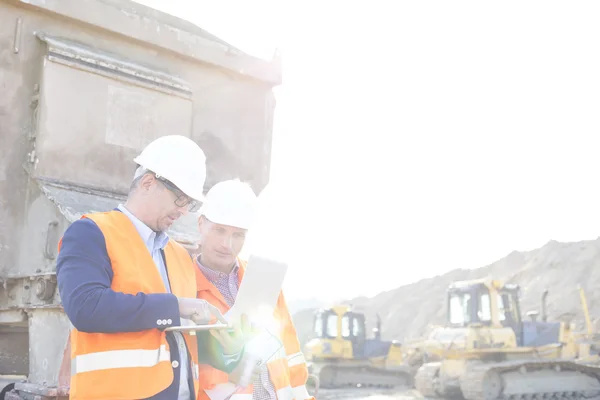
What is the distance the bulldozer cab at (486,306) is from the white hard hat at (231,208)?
11747 millimetres

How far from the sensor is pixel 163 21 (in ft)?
16.9

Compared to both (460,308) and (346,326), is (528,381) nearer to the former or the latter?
(460,308)

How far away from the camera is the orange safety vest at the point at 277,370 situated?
2.73m

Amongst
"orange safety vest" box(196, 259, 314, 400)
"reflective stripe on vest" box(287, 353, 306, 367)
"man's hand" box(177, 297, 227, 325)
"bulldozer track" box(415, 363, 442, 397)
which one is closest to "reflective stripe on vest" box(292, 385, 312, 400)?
"orange safety vest" box(196, 259, 314, 400)

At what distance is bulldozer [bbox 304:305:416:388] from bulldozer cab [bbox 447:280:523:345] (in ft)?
11.3

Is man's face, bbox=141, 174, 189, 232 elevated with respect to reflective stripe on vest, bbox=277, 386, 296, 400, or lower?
elevated

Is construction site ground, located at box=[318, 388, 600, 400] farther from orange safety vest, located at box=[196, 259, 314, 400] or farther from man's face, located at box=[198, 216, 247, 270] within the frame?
man's face, located at box=[198, 216, 247, 270]

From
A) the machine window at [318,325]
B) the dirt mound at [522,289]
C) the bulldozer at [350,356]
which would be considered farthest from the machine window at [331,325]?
the dirt mound at [522,289]

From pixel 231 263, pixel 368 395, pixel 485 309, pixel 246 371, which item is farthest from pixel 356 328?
pixel 246 371

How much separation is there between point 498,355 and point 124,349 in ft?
42.8

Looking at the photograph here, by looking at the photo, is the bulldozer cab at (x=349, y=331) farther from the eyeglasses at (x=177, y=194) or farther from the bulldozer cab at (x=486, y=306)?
the eyeglasses at (x=177, y=194)

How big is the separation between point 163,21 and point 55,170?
5.04 ft

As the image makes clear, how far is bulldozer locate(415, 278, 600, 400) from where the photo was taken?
1311 centimetres

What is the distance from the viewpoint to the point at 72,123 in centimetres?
445
